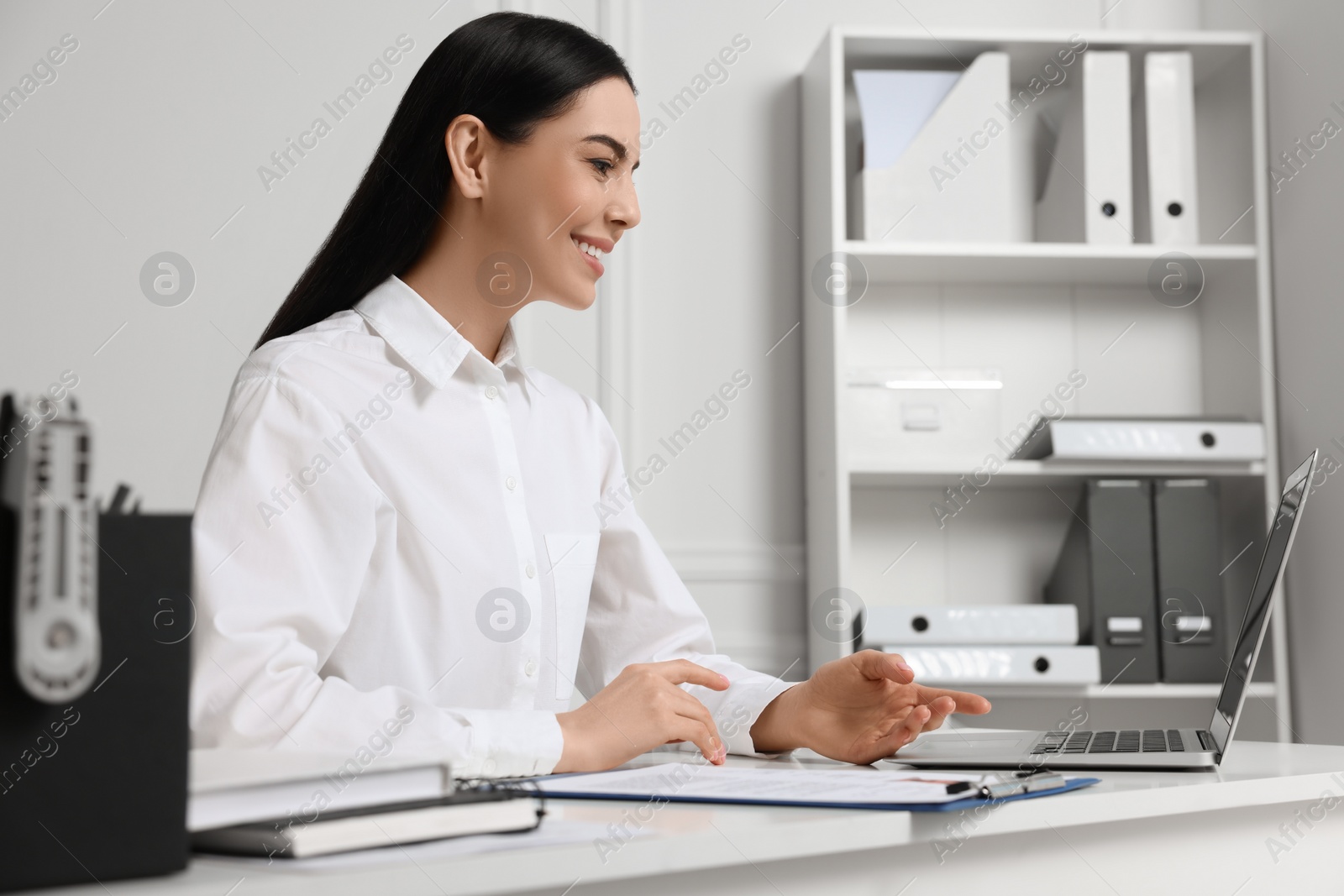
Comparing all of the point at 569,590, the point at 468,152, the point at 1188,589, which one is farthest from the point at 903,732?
the point at 1188,589

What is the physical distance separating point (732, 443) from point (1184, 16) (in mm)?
1423

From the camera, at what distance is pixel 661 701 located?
0.96m

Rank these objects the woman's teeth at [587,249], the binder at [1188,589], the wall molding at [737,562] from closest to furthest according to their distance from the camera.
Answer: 1. the woman's teeth at [587,249]
2. the binder at [1188,589]
3. the wall molding at [737,562]

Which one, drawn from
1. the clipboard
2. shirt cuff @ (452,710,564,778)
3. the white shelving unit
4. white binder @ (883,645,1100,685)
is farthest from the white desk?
the white shelving unit

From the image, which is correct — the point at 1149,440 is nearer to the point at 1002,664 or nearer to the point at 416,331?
the point at 1002,664

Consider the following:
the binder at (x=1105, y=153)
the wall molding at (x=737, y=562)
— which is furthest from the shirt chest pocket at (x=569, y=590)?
the binder at (x=1105, y=153)

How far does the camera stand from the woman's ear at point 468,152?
1.33m

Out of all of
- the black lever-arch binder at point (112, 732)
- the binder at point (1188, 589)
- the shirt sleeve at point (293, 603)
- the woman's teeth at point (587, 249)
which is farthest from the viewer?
the binder at point (1188, 589)

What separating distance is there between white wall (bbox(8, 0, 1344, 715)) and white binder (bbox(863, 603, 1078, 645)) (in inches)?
13.3

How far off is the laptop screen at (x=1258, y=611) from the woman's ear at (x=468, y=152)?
0.89 m

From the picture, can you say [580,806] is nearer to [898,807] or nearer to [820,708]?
[898,807]

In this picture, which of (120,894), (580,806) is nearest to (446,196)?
(580,806)

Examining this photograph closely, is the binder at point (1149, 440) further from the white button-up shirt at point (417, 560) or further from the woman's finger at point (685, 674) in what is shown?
the woman's finger at point (685, 674)

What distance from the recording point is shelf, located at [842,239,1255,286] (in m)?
2.29
